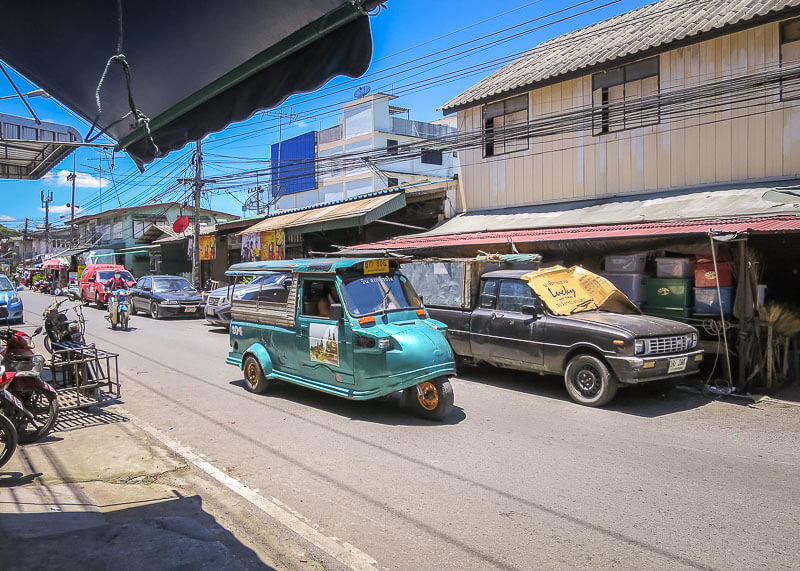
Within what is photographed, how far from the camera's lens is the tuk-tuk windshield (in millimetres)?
7438

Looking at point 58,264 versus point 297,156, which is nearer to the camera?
point 58,264

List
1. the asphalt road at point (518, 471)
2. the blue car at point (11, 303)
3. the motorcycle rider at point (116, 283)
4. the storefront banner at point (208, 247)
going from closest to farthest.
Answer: the asphalt road at point (518, 471), the blue car at point (11, 303), the motorcycle rider at point (116, 283), the storefront banner at point (208, 247)

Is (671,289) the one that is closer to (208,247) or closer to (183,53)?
(183,53)

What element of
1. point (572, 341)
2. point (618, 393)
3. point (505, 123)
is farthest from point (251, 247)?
point (618, 393)

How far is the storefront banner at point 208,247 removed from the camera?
85.8ft

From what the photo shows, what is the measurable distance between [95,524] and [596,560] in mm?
3645

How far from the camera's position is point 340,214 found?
17.7 meters

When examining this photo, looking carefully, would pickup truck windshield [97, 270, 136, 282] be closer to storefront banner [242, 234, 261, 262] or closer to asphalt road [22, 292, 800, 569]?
storefront banner [242, 234, 261, 262]

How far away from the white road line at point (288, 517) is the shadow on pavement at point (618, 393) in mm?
Result: 5128

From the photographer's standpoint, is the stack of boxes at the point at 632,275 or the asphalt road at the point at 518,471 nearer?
the asphalt road at the point at 518,471

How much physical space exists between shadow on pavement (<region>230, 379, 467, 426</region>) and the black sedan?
1180cm

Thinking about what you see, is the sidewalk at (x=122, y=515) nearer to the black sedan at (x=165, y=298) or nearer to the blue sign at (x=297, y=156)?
the black sedan at (x=165, y=298)

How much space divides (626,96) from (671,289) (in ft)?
18.8

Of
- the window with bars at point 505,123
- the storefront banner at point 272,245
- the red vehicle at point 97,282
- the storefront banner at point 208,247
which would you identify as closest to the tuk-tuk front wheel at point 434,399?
the window with bars at point 505,123
